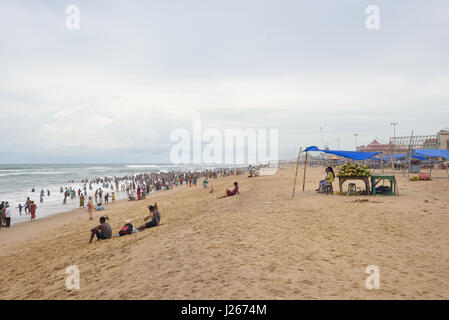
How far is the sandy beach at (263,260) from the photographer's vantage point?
13.2 feet

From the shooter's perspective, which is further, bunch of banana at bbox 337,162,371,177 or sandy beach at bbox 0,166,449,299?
bunch of banana at bbox 337,162,371,177

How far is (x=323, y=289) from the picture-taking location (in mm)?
3861

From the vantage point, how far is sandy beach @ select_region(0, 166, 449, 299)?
4.02 metres

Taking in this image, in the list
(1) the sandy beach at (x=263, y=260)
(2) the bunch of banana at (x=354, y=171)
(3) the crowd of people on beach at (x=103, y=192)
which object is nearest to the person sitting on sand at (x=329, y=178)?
(2) the bunch of banana at (x=354, y=171)

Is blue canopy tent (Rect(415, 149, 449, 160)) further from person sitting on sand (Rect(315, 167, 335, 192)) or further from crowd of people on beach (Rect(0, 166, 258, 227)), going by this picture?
crowd of people on beach (Rect(0, 166, 258, 227))

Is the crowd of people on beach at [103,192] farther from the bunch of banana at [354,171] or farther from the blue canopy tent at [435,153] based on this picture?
the blue canopy tent at [435,153]

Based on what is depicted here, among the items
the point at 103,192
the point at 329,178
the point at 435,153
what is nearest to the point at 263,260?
the point at 329,178

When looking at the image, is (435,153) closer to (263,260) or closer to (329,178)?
(329,178)

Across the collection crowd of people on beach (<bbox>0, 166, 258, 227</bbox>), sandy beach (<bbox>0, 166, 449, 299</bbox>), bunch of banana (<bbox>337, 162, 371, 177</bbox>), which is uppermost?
bunch of banana (<bbox>337, 162, 371, 177</bbox>)

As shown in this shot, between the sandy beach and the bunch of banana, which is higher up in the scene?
the bunch of banana

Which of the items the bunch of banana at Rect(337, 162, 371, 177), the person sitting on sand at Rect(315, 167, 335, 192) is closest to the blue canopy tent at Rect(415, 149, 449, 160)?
the person sitting on sand at Rect(315, 167, 335, 192)

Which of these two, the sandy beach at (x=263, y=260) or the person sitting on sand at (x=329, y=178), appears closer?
the sandy beach at (x=263, y=260)
